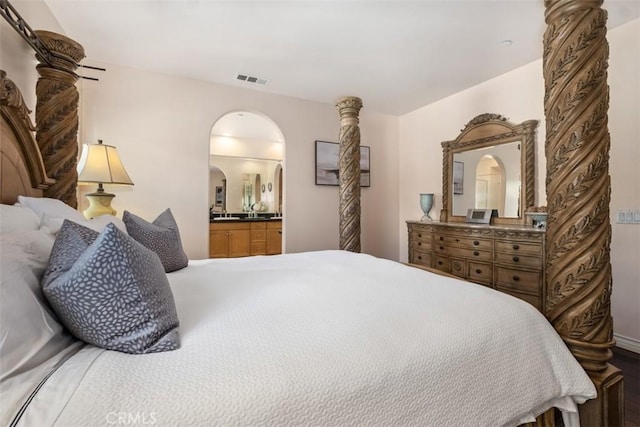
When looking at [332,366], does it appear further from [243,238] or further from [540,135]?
[243,238]

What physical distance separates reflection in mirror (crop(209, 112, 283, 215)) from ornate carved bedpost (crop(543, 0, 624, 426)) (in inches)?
195

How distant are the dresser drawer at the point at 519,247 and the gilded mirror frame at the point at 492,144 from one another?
20.1 inches

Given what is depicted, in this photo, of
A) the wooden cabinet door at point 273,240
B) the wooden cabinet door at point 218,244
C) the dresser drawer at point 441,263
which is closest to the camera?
the dresser drawer at point 441,263

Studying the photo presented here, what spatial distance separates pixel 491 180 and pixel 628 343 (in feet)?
6.16

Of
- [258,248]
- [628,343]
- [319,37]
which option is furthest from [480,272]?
[258,248]

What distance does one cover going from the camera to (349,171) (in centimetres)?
293

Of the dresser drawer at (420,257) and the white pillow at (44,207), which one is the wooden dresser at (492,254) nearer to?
the dresser drawer at (420,257)

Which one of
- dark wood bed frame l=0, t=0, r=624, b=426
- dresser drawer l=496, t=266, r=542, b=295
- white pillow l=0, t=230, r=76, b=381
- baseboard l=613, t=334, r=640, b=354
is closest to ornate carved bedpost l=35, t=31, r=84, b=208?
white pillow l=0, t=230, r=76, b=381

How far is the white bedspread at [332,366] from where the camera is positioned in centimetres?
65

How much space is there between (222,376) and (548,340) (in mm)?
1169

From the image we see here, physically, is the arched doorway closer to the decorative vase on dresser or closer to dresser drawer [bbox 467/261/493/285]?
the decorative vase on dresser

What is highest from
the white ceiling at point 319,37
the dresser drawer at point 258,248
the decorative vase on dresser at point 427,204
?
the white ceiling at point 319,37

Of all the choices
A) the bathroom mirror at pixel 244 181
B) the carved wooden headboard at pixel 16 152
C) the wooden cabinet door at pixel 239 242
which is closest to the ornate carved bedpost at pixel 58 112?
the carved wooden headboard at pixel 16 152

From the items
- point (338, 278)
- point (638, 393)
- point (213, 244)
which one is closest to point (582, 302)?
point (338, 278)
